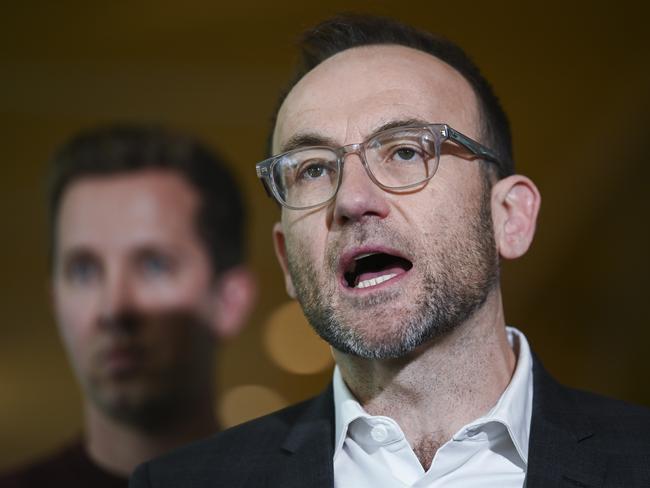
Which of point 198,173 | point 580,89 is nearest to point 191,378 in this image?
point 198,173

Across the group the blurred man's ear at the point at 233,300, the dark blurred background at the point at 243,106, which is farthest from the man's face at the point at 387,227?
the dark blurred background at the point at 243,106

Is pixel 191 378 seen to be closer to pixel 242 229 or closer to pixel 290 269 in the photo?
pixel 242 229

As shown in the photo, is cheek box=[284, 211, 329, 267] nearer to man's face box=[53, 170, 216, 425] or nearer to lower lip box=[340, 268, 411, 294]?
lower lip box=[340, 268, 411, 294]

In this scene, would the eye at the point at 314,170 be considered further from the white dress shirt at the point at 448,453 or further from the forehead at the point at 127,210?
the forehead at the point at 127,210

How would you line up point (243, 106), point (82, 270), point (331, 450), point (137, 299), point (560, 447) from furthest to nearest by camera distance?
point (243, 106), point (82, 270), point (137, 299), point (331, 450), point (560, 447)

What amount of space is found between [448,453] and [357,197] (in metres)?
0.52

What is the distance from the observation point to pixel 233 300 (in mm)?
3270

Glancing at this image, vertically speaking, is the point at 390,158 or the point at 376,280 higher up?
the point at 390,158

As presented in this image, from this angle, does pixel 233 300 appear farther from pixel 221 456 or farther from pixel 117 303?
pixel 221 456

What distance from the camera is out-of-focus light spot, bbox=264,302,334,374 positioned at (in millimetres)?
3312

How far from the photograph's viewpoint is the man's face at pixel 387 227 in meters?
1.60

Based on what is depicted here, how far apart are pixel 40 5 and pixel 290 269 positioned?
2239 millimetres

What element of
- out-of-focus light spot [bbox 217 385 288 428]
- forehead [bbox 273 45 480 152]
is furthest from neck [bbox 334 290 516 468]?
out-of-focus light spot [bbox 217 385 288 428]

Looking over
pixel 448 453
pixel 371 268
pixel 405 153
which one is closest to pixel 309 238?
pixel 371 268
